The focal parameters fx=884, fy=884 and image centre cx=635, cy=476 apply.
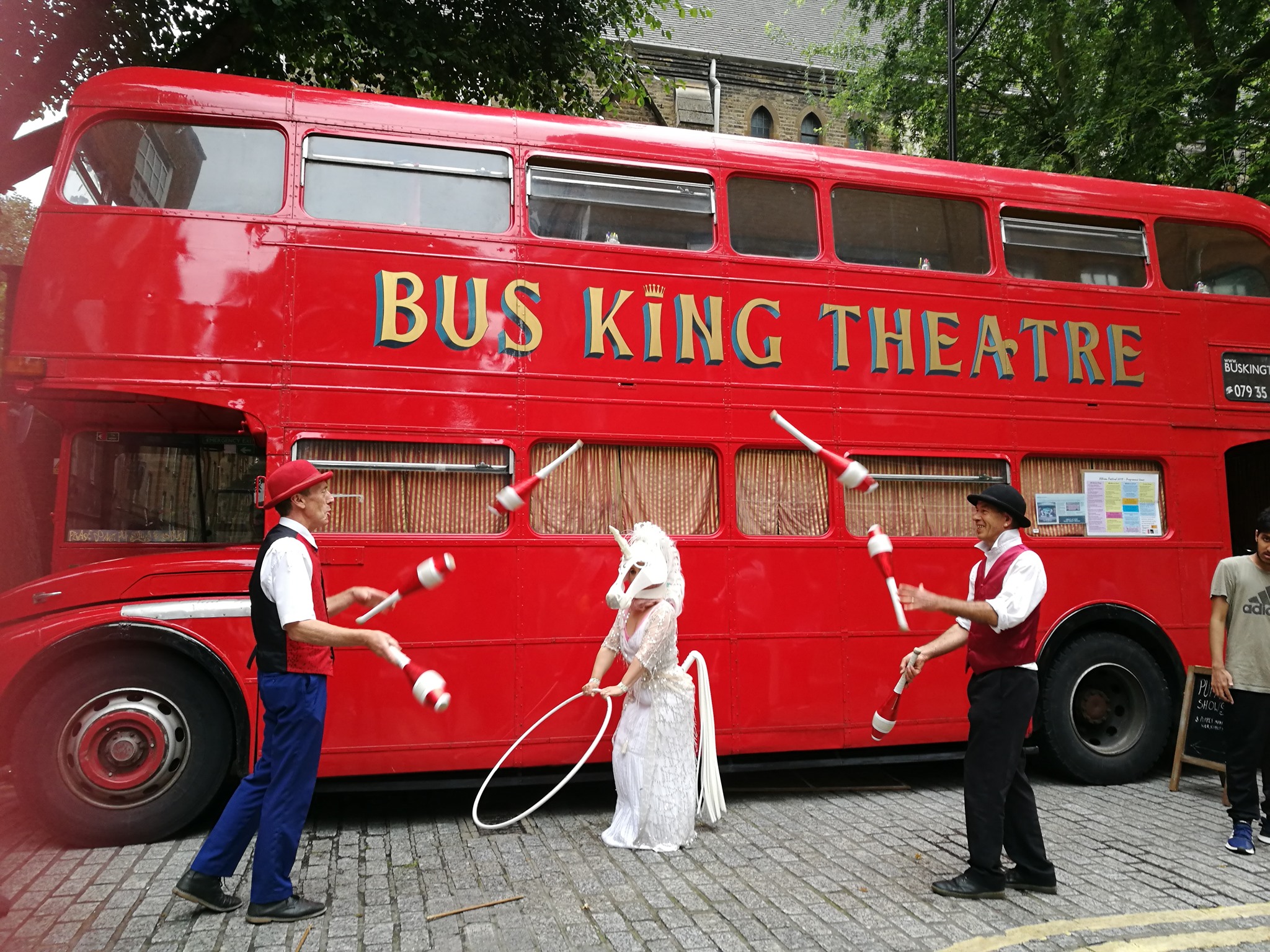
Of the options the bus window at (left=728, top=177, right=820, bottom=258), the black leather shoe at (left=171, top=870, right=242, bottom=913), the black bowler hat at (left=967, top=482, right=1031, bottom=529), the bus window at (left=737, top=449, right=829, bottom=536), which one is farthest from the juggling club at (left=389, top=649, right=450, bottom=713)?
the bus window at (left=728, top=177, right=820, bottom=258)

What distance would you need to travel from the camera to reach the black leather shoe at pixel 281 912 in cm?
379

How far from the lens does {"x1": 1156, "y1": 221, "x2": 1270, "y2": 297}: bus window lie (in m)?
6.83

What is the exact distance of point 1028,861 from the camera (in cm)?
420

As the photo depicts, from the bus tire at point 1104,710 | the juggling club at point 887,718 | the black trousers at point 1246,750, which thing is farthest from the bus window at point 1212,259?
the juggling club at point 887,718

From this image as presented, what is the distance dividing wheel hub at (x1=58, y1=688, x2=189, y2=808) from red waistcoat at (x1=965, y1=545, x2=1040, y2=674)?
422 cm

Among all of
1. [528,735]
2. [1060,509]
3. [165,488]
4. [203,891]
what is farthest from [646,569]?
[1060,509]

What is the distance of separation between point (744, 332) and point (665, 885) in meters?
3.40

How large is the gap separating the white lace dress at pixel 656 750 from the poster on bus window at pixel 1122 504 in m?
3.53

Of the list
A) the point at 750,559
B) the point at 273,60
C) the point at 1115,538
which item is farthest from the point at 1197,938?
the point at 273,60

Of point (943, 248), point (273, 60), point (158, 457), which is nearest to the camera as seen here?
point (158, 457)

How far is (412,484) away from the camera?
5.34 m

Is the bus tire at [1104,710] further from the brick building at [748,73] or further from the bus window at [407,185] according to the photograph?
the brick building at [748,73]

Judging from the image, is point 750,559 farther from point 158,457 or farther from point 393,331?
point 158,457

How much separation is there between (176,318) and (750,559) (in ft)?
12.3
